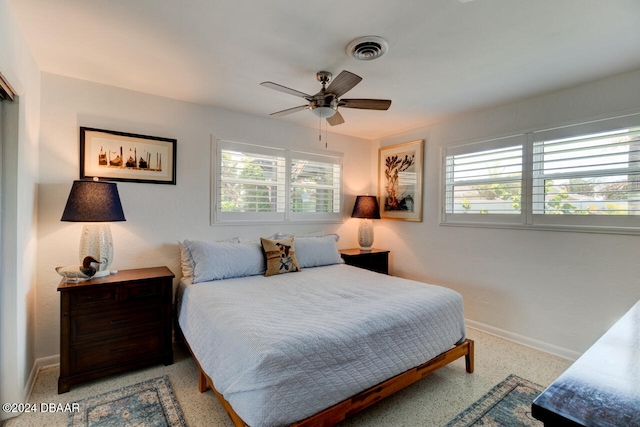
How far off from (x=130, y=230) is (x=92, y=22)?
169 cm

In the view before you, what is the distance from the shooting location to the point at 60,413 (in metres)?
1.90

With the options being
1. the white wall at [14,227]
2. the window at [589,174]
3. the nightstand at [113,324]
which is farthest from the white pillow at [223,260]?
the window at [589,174]

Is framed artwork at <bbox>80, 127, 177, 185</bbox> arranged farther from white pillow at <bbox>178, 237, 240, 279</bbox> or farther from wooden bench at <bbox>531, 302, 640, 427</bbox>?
wooden bench at <bbox>531, 302, 640, 427</bbox>

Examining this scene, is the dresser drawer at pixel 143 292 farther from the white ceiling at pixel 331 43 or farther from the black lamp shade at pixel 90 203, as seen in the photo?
the white ceiling at pixel 331 43

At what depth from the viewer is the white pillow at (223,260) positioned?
2674mm

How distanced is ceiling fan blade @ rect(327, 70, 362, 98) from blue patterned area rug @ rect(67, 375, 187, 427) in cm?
239

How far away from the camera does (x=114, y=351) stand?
7.50ft

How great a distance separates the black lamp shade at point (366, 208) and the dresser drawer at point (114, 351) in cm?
271


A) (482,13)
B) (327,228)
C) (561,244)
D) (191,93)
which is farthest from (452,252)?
(191,93)

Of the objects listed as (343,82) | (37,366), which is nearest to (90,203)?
(37,366)

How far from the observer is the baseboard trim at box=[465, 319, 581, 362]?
8.72 feet

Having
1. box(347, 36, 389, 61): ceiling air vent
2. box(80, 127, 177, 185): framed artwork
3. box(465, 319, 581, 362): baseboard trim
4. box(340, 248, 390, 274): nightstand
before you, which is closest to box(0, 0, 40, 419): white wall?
box(80, 127, 177, 185): framed artwork

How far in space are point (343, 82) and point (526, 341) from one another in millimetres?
3004

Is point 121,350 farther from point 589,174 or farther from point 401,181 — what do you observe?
point 589,174
